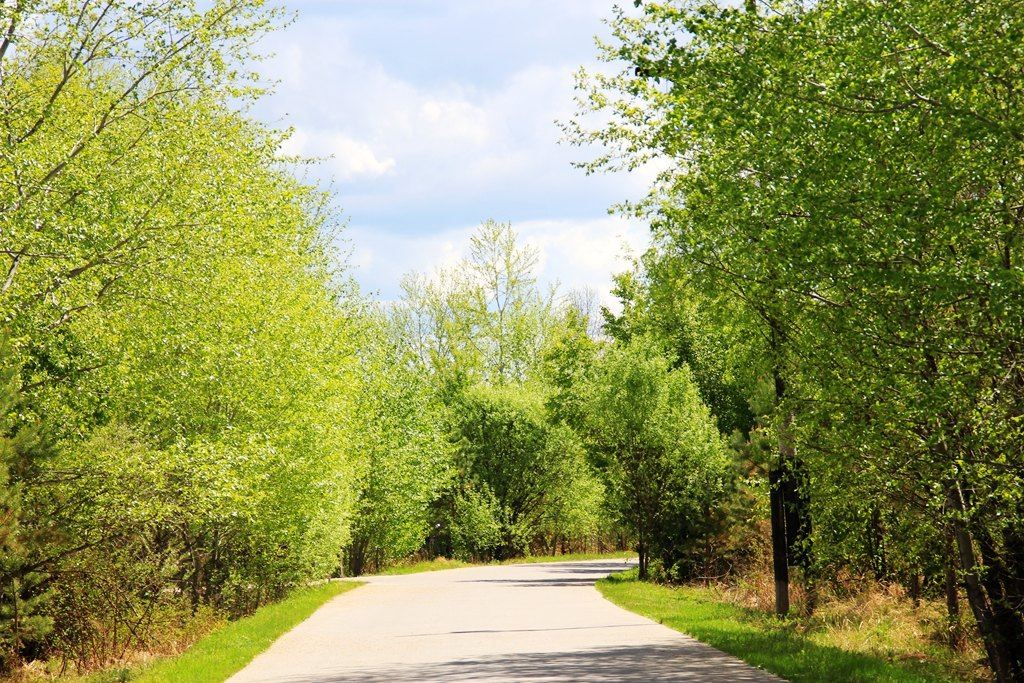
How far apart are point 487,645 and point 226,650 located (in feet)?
12.8

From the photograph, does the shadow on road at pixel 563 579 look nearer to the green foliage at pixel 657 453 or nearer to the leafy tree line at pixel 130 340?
the green foliage at pixel 657 453

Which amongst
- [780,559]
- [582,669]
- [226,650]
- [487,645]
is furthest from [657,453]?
[582,669]

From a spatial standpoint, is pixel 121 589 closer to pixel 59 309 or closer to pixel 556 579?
pixel 59 309

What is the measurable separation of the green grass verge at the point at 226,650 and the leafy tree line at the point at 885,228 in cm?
796

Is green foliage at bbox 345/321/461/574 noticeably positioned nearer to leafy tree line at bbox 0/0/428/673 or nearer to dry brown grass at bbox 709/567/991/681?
leafy tree line at bbox 0/0/428/673

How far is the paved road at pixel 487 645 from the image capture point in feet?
44.9

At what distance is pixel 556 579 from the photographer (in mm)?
37094

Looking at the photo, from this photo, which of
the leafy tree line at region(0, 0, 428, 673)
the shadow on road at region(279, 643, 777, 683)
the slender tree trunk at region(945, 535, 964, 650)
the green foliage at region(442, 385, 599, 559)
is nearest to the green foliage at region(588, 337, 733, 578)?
the leafy tree line at region(0, 0, 428, 673)

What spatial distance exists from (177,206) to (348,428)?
473 inches

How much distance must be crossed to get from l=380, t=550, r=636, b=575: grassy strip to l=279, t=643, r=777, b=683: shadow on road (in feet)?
110

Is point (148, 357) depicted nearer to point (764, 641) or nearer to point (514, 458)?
A: point (764, 641)

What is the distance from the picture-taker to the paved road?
13.7 meters

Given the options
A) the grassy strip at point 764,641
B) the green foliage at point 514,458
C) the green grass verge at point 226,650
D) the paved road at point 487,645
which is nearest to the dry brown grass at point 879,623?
the grassy strip at point 764,641

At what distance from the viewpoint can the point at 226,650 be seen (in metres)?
17.3
